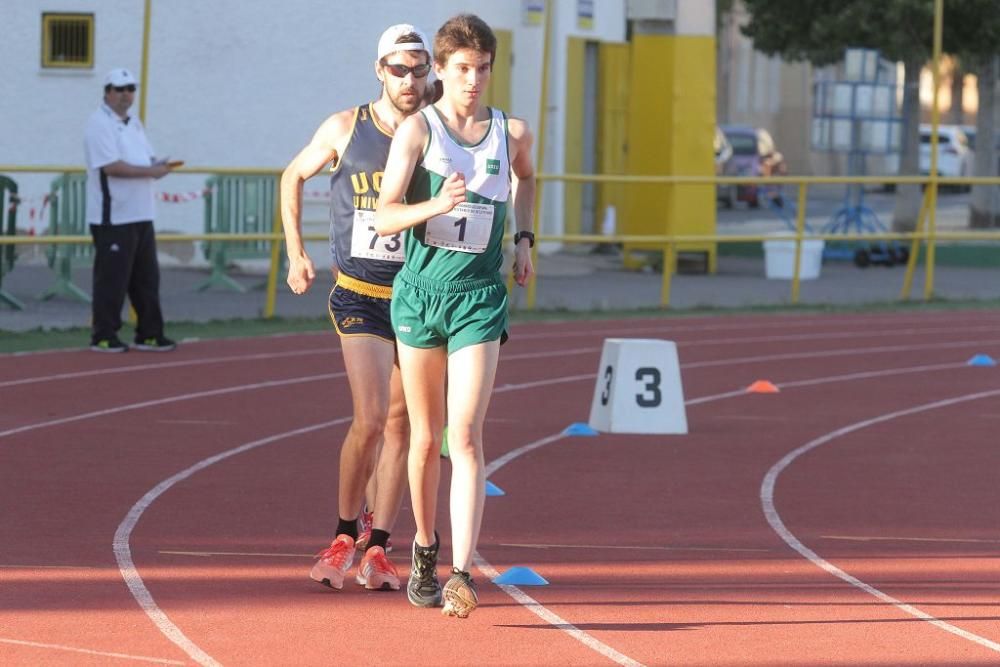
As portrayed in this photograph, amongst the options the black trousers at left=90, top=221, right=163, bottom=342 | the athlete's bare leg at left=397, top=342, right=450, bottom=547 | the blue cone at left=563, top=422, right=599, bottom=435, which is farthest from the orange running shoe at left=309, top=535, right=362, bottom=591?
the black trousers at left=90, top=221, right=163, bottom=342

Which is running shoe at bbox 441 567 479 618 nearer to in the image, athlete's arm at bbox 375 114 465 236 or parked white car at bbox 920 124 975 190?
athlete's arm at bbox 375 114 465 236

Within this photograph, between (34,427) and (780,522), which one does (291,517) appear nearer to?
(780,522)

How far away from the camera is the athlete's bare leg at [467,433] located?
6.28m

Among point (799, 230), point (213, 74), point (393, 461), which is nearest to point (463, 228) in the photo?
point (393, 461)

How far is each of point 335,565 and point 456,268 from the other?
1.21 meters

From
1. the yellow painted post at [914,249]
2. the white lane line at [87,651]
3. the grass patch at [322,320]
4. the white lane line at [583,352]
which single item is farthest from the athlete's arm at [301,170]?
the yellow painted post at [914,249]

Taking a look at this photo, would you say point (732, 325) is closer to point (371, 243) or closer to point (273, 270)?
point (273, 270)

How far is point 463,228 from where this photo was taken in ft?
20.4

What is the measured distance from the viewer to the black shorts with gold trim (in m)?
6.88

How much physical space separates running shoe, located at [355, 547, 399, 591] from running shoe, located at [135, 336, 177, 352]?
819 cm

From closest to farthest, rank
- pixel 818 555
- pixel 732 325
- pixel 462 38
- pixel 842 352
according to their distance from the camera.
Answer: pixel 462 38, pixel 818 555, pixel 842 352, pixel 732 325

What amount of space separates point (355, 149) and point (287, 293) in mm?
12666

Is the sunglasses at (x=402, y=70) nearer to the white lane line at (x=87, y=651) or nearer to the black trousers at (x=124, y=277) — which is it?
the white lane line at (x=87, y=651)

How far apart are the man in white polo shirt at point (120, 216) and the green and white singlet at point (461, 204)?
796 cm
